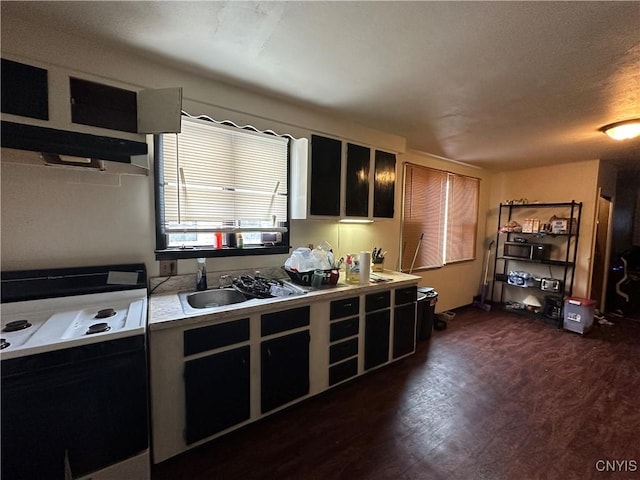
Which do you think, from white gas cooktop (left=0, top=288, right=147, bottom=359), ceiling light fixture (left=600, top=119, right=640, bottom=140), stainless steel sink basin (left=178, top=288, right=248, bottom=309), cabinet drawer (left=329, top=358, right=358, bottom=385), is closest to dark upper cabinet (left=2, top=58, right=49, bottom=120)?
white gas cooktop (left=0, top=288, right=147, bottom=359)

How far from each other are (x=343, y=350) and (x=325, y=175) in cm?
154

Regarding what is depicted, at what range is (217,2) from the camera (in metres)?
1.24

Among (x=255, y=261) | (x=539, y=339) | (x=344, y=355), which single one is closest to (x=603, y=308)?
(x=539, y=339)

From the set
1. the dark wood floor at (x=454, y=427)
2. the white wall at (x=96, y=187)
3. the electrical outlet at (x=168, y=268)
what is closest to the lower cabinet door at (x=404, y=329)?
the dark wood floor at (x=454, y=427)

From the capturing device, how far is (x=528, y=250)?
4211mm

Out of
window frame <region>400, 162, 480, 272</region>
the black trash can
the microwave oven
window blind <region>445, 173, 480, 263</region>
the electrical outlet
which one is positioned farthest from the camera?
window blind <region>445, 173, 480, 263</region>

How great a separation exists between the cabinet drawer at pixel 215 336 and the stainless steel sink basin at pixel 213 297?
0.35 meters

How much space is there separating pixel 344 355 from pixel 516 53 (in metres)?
2.34

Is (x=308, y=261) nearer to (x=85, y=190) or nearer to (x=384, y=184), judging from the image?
(x=384, y=184)

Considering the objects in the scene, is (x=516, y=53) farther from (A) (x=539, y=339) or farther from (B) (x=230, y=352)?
(A) (x=539, y=339)

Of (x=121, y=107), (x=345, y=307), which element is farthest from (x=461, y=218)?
(x=121, y=107)

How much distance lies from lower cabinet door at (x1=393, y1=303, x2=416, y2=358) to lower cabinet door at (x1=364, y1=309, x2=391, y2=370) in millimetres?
118

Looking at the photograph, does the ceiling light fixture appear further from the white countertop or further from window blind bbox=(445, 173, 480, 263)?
the white countertop

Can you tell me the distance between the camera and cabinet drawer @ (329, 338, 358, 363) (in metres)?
2.18
